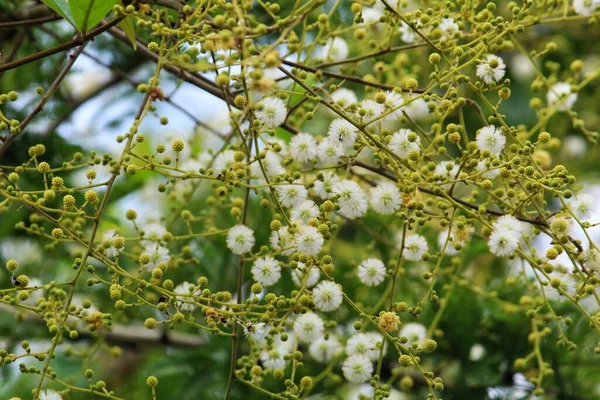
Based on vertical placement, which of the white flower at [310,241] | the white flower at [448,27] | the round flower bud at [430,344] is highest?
the white flower at [448,27]

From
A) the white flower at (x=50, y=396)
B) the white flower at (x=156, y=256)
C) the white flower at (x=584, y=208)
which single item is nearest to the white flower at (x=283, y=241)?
the white flower at (x=156, y=256)

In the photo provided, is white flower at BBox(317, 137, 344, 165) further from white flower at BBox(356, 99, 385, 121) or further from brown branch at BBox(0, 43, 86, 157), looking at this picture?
brown branch at BBox(0, 43, 86, 157)

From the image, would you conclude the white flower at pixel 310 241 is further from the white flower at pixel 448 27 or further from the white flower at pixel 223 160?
the white flower at pixel 448 27

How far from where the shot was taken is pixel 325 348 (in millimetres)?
1590

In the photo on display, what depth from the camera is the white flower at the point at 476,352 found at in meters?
1.77

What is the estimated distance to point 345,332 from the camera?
1.68 metres

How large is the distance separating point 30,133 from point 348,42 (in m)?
0.73

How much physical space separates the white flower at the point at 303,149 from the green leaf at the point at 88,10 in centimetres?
32

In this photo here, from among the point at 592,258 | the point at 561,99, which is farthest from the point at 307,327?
the point at 561,99

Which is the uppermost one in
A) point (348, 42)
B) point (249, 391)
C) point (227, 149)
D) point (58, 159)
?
point (348, 42)

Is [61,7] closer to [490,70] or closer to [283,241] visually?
[283,241]

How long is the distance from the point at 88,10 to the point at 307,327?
0.54 meters

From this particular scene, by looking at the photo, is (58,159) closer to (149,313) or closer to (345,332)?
(149,313)

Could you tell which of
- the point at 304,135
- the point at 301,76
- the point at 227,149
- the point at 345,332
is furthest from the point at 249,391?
the point at 301,76
